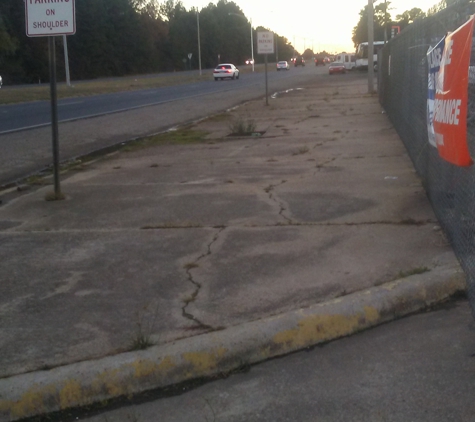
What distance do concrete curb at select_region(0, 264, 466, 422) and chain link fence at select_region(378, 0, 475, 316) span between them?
0.46 meters

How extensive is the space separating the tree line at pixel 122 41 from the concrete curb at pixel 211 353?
72.3 metres

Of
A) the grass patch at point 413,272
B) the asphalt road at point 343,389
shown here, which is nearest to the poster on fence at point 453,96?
the grass patch at point 413,272

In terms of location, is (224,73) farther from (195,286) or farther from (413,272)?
(413,272)

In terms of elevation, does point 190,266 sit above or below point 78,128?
below

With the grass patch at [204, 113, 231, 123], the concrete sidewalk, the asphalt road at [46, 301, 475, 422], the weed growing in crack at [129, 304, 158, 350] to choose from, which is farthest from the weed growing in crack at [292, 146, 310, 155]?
the grass patch at [204, 113, 231, 123]

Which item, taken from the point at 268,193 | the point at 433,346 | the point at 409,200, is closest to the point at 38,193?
the point at 268,193

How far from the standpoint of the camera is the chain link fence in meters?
5.52

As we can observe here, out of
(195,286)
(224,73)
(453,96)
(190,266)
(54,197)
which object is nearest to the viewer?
(453,96)

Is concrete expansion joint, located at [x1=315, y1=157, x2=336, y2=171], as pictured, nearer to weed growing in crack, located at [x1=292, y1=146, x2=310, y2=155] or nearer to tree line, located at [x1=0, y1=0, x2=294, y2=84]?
weed growing in crack, located at [x1=292, y1=146, x2=310, y2=155]

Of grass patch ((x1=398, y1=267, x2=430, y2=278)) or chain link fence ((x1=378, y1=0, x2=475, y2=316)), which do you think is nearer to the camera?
chain link fence ((x1=378, y1=0, x2=475, y2=316))

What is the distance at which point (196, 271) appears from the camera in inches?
244

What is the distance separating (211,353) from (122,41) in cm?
10513

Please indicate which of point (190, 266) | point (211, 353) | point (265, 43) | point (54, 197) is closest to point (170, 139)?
point (54, 197)

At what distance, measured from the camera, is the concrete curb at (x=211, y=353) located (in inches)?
165
